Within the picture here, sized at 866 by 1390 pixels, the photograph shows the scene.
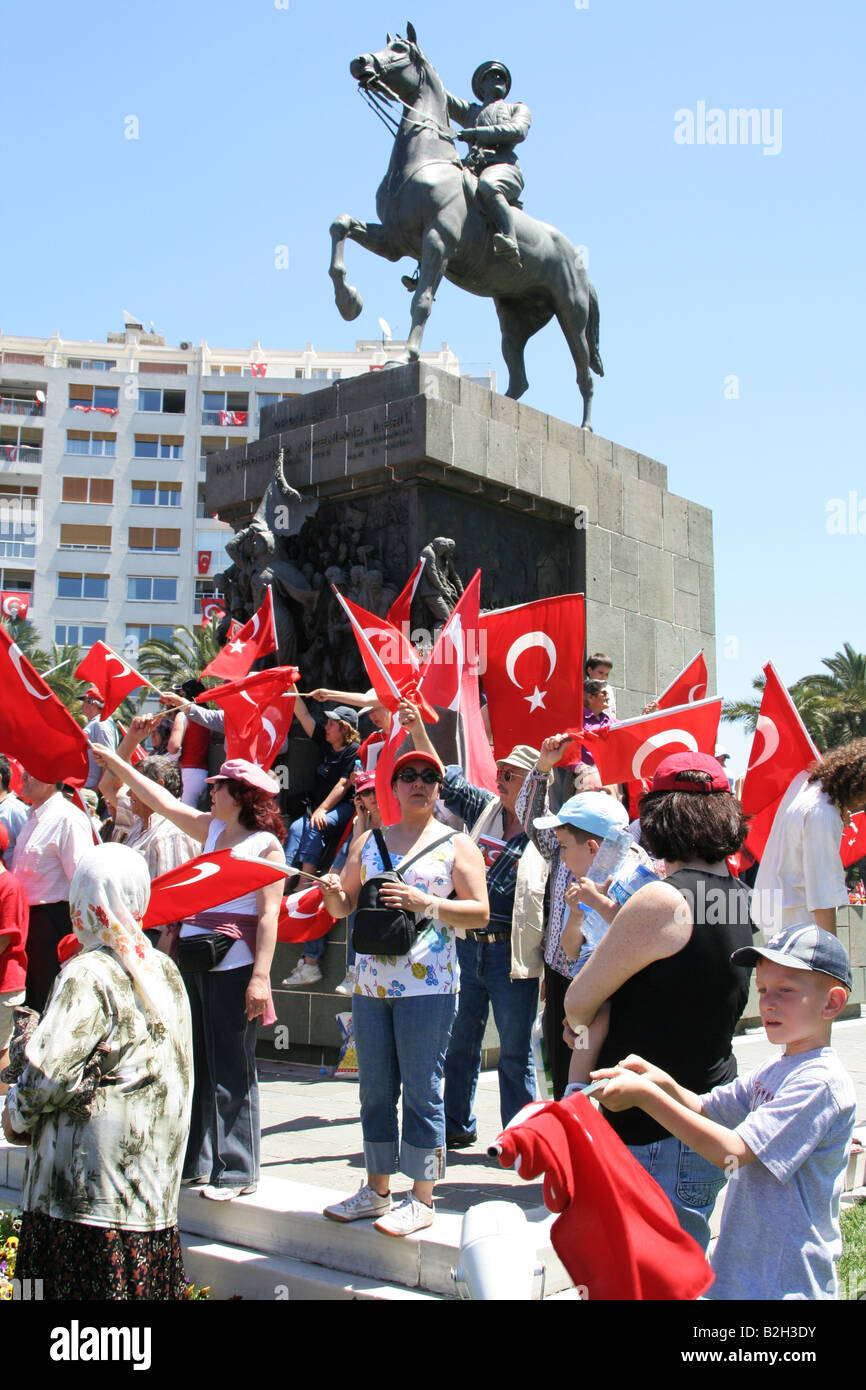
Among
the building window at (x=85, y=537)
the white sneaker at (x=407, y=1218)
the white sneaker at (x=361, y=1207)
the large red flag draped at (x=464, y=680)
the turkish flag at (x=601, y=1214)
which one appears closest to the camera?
the turkish flag at (x=601, y=1214)

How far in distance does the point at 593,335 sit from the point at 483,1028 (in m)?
8.48

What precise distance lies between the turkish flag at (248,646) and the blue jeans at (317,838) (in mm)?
1342

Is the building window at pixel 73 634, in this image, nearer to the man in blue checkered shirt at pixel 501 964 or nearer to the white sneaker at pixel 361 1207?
the man in blue checkered shirt at pixel 501 964

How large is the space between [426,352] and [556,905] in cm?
6875

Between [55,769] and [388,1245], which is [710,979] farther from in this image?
[55,769]

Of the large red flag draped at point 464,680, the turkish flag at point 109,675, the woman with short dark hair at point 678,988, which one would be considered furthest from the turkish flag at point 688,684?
the woman with short dark hair at point 678,988

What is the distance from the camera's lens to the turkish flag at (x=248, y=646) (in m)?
9.38

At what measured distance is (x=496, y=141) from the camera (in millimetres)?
11211

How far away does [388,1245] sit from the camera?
4.18 m

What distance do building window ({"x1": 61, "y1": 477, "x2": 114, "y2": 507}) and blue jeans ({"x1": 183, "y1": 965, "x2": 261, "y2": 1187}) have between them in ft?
194

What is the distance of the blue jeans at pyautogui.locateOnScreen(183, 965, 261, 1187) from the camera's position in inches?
189

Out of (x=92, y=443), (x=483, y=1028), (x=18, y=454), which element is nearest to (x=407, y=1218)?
(x=483, y=1028)

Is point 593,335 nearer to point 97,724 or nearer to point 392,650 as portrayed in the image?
point 392,650
